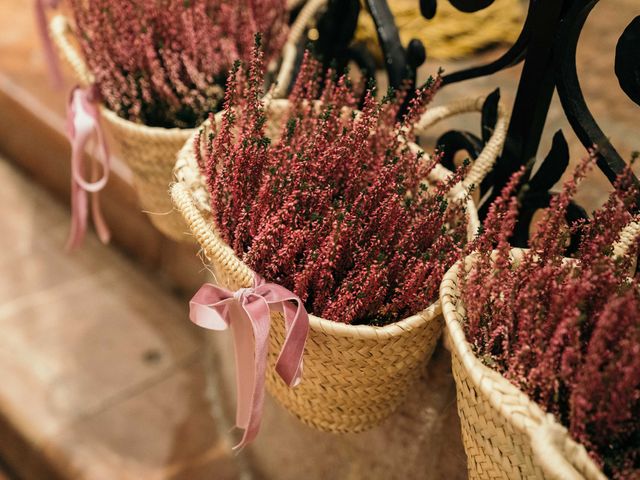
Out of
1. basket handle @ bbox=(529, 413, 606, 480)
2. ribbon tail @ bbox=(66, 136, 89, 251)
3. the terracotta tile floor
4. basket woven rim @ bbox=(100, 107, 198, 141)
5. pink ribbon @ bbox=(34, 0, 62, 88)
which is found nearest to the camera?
basket handle @ bbox=(529, 413, 606, 480)

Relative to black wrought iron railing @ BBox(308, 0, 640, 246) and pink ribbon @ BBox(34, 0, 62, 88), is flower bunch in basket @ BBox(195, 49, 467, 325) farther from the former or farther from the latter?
pink ribbon @ BBox(34, 0, 62, 88)

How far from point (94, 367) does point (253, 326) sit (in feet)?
3.88

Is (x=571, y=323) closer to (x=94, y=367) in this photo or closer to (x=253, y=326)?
(x=253, y=326)

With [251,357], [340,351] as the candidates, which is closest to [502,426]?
[340,351]

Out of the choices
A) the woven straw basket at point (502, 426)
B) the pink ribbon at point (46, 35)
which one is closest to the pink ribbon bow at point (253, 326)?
the woven straw basket at point (502, 426)

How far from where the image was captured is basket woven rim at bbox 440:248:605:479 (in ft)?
2.01

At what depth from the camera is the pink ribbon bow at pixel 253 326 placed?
80cm

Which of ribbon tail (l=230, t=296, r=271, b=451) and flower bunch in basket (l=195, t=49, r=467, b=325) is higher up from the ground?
flower bunch in basket (l=195, t=49, r=467, b=325)

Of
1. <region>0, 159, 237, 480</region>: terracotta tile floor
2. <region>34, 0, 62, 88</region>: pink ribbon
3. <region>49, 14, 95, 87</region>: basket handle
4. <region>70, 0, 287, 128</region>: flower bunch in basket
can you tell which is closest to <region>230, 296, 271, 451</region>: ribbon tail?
<region>70, 0, 287, 128</region>: flower bunch in basket

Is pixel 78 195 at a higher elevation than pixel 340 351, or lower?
lower

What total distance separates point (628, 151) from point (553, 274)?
1.19 metres

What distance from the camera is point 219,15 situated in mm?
1207

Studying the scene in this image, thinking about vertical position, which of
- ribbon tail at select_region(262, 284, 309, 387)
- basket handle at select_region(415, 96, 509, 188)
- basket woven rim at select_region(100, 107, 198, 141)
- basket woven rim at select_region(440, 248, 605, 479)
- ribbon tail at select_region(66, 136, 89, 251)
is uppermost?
basket handle at select_region(415, 96, 509, 188)

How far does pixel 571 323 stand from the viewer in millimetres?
676
